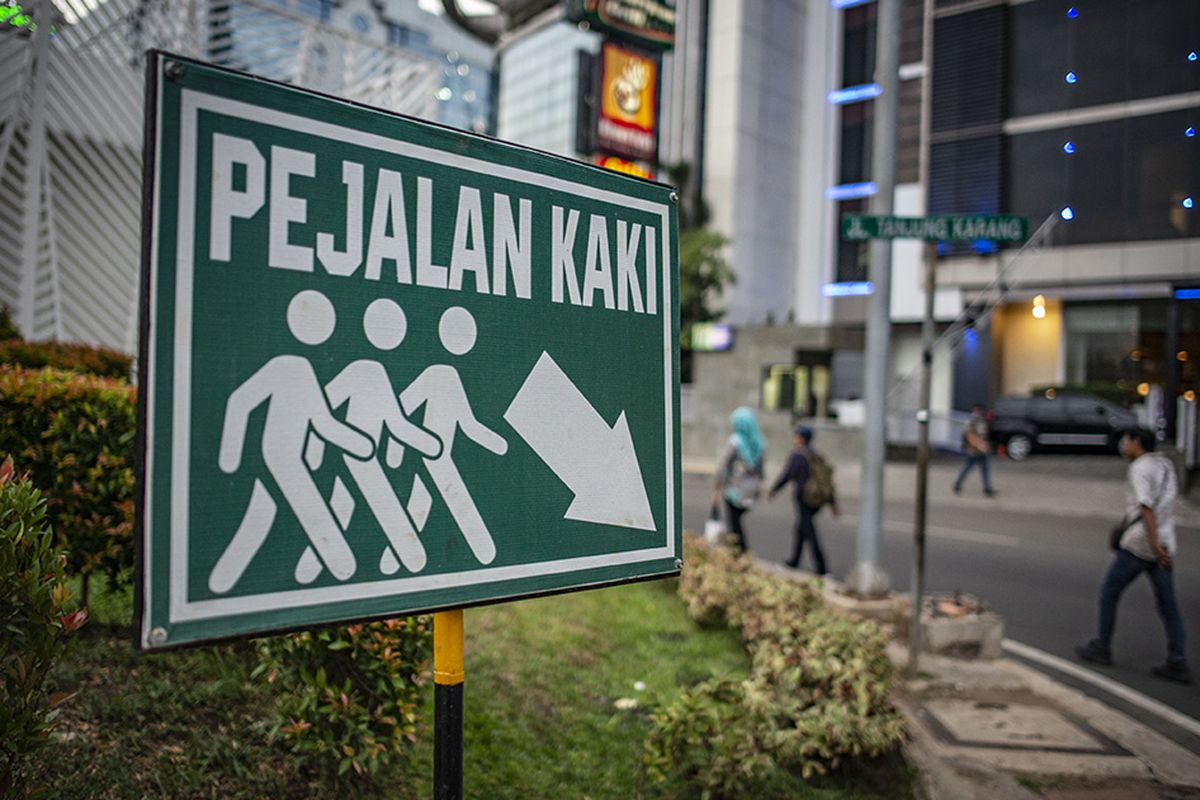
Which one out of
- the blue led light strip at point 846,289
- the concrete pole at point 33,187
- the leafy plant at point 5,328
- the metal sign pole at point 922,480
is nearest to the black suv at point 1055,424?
the blue led light strip at point 846,289

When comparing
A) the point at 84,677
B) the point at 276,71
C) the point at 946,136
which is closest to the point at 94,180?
the point at 276,71

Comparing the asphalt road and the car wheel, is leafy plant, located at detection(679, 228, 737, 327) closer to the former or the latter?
the car wheel

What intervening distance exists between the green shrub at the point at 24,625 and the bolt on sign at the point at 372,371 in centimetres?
95

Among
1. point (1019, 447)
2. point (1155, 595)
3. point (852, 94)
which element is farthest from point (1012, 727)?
point (852, 94)

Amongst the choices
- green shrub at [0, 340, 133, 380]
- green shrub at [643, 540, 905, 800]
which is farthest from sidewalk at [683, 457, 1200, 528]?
green shrub at [0, 340, 133, 380]

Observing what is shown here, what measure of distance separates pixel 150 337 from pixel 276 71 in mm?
13342

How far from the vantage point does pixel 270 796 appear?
9.62 feet

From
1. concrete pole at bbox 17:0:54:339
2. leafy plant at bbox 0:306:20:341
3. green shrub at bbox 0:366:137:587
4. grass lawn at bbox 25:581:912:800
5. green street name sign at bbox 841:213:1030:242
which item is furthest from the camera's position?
concrete pole at bbox 17:0:54:339

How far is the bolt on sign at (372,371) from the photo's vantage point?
54.3 inches

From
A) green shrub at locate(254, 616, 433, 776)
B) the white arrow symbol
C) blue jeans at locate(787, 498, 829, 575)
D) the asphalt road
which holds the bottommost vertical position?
the asphalt road

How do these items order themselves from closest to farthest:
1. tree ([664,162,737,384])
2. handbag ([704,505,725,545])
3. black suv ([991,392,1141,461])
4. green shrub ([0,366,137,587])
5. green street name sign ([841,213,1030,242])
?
1. green shrub ([0,366,137,587])
2. green street name sign ([841,213,1030,242])
3. handbag ([704,505,725,545])
4. black suv ([991,392,1141,461])
5. tree ([664,162,737,384])

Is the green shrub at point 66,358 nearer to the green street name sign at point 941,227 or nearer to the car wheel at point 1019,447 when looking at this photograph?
the green street name sign at point 941,227

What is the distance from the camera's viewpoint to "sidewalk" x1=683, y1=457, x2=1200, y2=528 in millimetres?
15742

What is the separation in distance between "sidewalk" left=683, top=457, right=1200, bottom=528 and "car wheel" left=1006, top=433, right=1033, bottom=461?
831 mm
